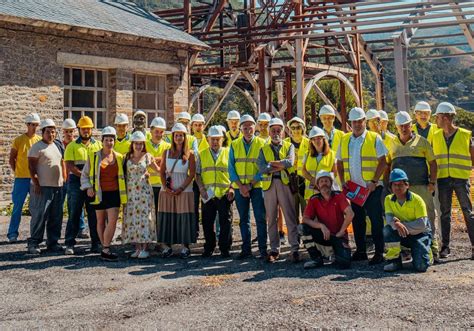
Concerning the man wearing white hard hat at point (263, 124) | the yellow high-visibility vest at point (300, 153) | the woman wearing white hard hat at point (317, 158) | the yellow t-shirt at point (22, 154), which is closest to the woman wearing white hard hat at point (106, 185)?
the yellow t-shirt at point (22, 154)

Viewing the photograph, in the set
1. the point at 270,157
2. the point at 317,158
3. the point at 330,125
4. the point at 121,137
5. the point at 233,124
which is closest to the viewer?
the point at 317,158

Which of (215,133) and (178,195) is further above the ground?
(215,133)

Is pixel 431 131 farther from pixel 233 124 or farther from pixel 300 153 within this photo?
pixel 233 124

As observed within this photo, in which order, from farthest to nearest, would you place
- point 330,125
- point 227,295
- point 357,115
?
1. point 330,125
2. point 357,115
3. point 227,295

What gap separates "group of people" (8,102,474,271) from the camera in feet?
20.5

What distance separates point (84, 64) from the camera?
12.8 m

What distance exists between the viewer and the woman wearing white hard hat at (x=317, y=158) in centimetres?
652

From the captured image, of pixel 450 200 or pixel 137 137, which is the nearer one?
pixel 450 200

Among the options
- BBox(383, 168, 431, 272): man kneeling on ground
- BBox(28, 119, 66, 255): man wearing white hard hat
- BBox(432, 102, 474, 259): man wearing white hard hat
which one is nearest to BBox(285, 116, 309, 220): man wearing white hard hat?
BBox(383, 168, 431, 272): man kneeling on ground

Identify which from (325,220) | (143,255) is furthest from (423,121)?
(143,255)

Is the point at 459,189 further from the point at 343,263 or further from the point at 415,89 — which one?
the point at 415,89

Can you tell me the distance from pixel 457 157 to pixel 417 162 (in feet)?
1.77

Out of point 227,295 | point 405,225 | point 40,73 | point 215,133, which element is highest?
point 40,73

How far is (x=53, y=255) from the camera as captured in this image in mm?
7352
